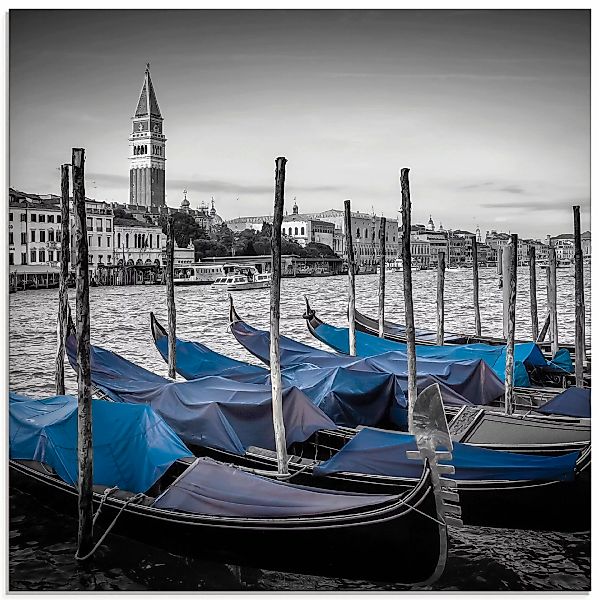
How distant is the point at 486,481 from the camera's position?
2.08 metres

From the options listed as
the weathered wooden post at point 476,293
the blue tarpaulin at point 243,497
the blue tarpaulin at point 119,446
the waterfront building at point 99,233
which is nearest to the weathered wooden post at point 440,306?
the weathered wooden post at point 476,293

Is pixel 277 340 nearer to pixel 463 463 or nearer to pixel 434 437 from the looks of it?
pixel 463 463

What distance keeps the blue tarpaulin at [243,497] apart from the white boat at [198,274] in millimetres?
16303

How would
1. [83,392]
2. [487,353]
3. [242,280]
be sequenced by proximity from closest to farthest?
[83,392]
[487,353]
[242,280]

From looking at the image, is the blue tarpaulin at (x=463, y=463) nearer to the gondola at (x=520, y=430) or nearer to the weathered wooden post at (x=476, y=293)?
the gondola at (x=520, y=430)

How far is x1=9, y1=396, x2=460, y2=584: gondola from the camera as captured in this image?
1704 mm

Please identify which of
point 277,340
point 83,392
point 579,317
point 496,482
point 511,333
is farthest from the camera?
point 579,317

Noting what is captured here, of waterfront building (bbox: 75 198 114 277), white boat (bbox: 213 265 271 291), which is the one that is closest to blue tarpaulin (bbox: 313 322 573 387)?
waterfront building (bbox: 75 198 114 277)

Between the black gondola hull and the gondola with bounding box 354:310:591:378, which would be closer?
the black gondola hull

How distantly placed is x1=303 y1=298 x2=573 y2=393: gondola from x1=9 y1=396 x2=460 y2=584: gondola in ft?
5.74

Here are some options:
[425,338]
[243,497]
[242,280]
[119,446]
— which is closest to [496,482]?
[243,497]

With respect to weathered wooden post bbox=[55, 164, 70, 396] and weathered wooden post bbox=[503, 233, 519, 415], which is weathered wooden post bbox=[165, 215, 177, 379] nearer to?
weathered wooden post bbox=[55, 164, 70, 396]

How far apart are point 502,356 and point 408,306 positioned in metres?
0.85

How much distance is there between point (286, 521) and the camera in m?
1.78
